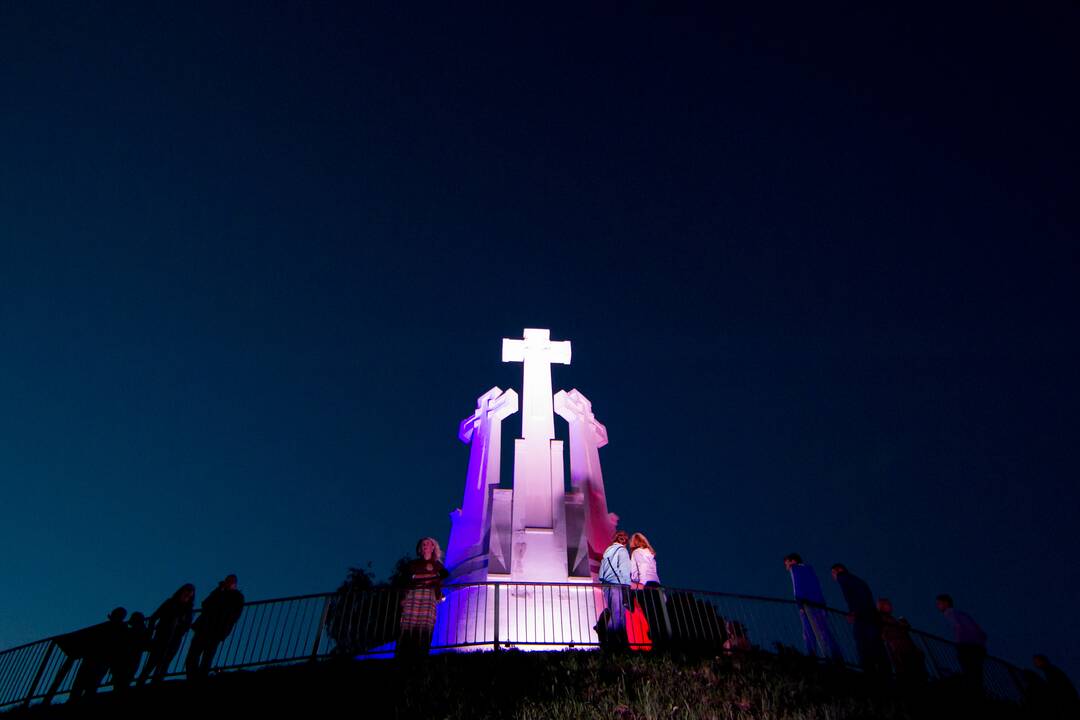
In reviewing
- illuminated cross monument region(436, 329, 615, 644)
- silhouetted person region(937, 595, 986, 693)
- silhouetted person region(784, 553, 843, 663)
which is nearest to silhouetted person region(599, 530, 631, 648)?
illuminated cross monument region(436, 329, 615, 644)

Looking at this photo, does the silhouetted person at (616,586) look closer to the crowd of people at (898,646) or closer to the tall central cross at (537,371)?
the crowd of people at (898,646)

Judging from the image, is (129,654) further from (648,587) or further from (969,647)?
(969,647)

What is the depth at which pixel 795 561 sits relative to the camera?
39.0 ft

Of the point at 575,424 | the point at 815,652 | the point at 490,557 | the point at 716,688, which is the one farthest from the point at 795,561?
the point at 575,424

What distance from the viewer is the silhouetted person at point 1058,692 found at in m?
9.17

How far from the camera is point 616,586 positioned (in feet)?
37.8

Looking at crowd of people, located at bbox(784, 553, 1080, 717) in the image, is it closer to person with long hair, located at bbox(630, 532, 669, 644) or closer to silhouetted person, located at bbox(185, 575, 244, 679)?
person with long hair, located at bbox(630, 532, 669, 644)

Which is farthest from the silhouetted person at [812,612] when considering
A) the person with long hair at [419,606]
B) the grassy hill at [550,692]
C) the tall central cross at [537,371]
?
the tall central cross at [537,371]

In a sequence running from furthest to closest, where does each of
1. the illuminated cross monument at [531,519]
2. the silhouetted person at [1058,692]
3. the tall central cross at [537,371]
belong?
1. the tall central cross at [537,371]
2. the illuminated cross monument at [531,519]
3. the silhouetted person at [1058,692]

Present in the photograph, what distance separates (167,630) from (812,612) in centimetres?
966

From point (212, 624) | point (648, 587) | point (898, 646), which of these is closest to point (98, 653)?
point (212, 624)

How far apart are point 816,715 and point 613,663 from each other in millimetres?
2709

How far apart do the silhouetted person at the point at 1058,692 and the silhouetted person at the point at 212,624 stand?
11.1m

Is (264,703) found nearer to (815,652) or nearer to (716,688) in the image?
(716,688)
